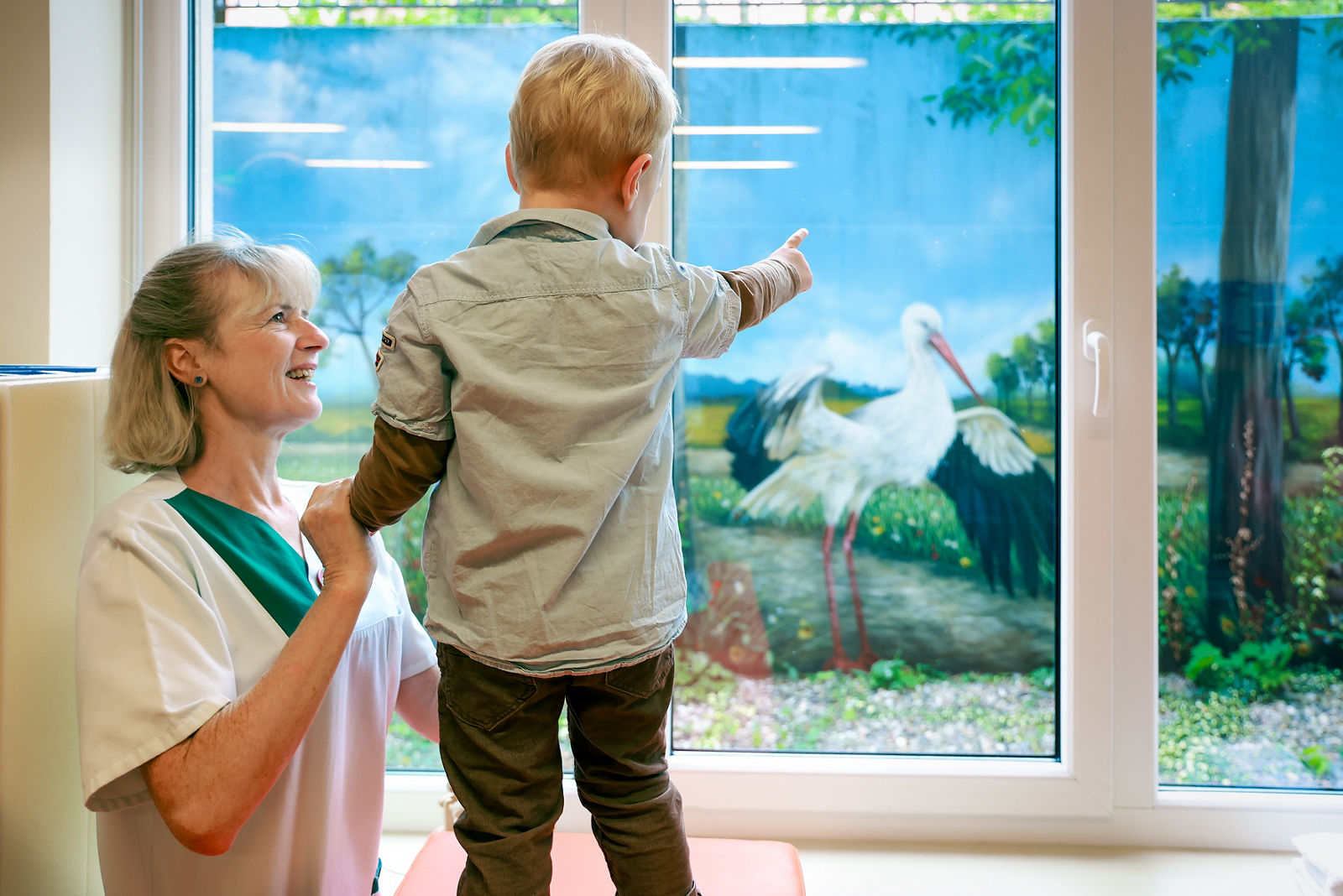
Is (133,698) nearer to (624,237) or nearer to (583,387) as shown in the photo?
(583,387)

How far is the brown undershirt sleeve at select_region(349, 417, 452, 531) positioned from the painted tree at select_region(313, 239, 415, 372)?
803 mm

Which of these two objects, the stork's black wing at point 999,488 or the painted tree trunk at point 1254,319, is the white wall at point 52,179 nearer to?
the stork's black wing at point 999,488

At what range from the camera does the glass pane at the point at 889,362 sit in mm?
1617

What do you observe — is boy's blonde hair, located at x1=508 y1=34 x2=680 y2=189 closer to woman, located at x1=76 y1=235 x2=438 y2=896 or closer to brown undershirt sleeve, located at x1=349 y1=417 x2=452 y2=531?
brown undershirt sleeve, located at x1=349 y1=417 x2=452 y2=531

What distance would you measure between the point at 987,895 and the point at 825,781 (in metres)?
0.31

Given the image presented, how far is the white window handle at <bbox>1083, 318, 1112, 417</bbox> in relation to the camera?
4.96 ft

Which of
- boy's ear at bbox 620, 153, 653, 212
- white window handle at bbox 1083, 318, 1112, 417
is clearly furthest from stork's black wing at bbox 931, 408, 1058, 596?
boy's ear at bbox 620, 153, 653, 212

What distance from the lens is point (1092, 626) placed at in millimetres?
1572

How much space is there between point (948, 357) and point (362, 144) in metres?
1.13

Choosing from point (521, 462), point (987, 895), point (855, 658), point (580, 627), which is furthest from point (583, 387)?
point (987, 895)

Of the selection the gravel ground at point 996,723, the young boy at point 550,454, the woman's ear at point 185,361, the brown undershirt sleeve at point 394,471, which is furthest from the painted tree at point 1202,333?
the woman's ear at point 185,361

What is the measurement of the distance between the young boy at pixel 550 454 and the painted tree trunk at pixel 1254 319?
1082 mm

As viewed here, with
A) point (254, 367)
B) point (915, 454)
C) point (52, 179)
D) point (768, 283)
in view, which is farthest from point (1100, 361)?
point (52, 179)

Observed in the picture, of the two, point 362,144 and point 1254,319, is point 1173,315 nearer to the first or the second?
point 1254,319
